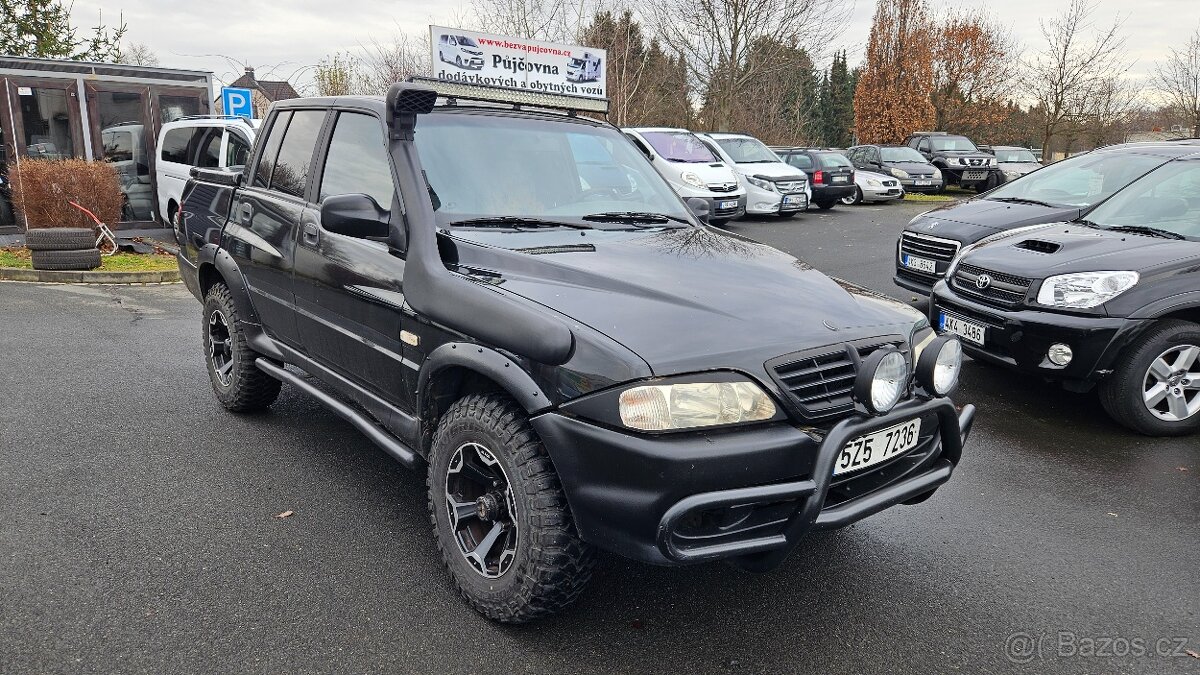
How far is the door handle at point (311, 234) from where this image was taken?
3871mm

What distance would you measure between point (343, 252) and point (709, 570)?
2.12 meters

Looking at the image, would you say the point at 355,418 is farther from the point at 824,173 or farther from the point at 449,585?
the point at 824,173

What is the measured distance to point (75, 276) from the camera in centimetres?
1013

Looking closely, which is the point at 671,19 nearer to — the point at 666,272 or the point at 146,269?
the point at 146,269

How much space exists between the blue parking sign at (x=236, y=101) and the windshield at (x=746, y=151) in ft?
30.7

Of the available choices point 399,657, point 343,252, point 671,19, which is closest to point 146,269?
point 343,252

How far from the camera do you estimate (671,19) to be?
27734 millimetres

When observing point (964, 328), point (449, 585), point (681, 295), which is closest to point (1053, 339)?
point (964, 328)

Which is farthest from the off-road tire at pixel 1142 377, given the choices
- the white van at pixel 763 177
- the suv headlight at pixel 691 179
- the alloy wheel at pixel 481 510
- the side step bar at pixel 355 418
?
the white van at pixel 763 177

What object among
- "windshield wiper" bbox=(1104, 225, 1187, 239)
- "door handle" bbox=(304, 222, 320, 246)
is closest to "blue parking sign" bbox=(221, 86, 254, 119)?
"door handle" bbox=(304, 222, 320, 246)

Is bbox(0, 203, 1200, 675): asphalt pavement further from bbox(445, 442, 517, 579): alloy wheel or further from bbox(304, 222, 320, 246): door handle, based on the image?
bbox(304, 222, 320, 246): door handle

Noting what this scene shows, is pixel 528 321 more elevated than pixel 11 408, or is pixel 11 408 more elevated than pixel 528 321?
pixel 528 321

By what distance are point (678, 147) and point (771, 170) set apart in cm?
247

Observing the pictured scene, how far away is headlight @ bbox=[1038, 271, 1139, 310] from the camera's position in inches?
191
